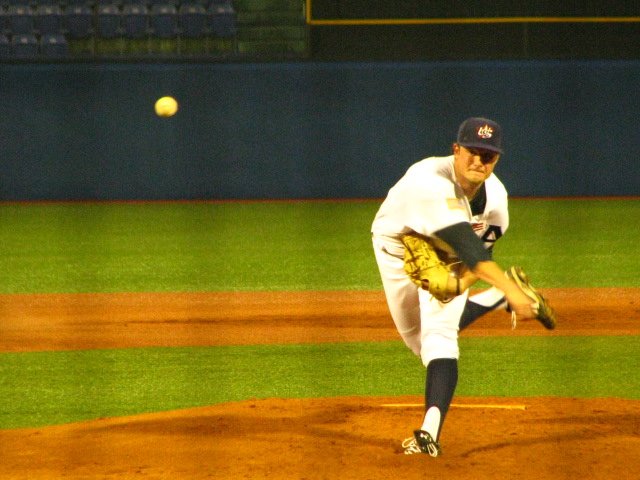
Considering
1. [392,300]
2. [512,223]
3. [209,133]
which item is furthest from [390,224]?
[209,133]

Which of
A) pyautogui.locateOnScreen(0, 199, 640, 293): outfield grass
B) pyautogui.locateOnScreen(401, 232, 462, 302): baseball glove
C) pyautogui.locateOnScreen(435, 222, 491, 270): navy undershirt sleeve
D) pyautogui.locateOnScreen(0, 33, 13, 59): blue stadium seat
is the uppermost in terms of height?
pyautogui.locateOnScreen(435, 222, 491, 270): navy undershirt sleeve

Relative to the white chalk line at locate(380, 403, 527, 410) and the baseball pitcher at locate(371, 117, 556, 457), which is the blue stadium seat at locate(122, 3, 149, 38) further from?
the baseball pitcher at locate(371, 117, 556, 457)

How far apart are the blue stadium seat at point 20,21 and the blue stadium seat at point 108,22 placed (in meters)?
1.01

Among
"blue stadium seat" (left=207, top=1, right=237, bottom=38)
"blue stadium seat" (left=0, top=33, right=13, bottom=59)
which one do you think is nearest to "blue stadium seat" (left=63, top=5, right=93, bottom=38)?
"blue stadium seat" (left=0, top=33, right=13, bottom=59)

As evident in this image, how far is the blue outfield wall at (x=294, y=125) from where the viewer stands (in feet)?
46.5

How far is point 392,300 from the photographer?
4152 millimetres

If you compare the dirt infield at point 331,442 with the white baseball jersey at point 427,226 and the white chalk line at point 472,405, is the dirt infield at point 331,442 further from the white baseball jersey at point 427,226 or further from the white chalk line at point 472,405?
the white baseball jersey at point 427,226

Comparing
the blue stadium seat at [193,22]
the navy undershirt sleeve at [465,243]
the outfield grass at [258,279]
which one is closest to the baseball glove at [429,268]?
the navy undershirt sleeve at [465,243]

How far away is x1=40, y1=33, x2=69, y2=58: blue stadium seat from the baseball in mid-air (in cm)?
234

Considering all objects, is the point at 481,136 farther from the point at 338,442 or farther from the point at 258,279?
the point at 258,279

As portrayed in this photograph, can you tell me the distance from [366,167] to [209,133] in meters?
2.06

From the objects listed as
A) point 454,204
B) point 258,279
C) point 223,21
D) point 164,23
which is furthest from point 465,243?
point 164,23

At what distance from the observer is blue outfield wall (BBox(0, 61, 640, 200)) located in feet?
46.5

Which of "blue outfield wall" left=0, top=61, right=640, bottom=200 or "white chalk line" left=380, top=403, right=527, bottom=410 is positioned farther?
"blue outfield wall" left=0, top=61, right=640, bottom=200
